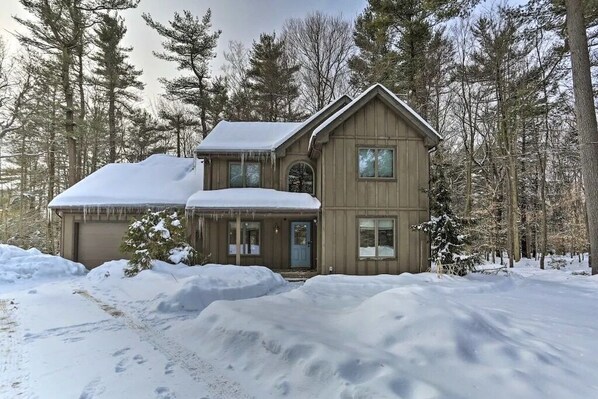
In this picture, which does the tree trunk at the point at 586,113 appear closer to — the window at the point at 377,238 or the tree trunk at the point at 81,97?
the window at the point at 377,238

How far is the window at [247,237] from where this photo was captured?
13.7 meters

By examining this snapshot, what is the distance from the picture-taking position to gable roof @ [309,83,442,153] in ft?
37.6

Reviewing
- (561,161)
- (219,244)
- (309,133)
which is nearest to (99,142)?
(219,244)

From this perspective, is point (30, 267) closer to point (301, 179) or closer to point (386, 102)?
point (301, 179)

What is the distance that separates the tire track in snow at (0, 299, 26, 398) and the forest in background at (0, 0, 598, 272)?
A: 1296 centimetres

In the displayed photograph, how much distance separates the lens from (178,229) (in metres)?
10.9

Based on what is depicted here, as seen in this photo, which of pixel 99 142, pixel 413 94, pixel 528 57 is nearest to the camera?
pixel 528 57

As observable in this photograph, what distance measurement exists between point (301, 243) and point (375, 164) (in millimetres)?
4213

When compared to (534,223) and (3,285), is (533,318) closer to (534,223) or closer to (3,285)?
(3,285)

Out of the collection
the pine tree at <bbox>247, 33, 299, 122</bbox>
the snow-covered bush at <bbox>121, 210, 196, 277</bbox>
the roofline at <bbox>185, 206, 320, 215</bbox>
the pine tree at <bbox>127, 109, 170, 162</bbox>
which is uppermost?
the pine tree at <bbox>247, 33, 299, 122</bbox>

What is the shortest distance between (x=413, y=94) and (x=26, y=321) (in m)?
17.7

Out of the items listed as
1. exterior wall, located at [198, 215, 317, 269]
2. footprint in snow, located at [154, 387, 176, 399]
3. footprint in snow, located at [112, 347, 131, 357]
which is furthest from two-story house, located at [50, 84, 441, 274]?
footprint in snow, located at [154, 387, 176, 399]

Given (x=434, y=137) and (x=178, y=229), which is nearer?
(x=178, y=229)

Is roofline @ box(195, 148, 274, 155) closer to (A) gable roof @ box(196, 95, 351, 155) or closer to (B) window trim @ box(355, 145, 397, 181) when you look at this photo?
(A) gable roof @ box(196, 95, 351, 155)
